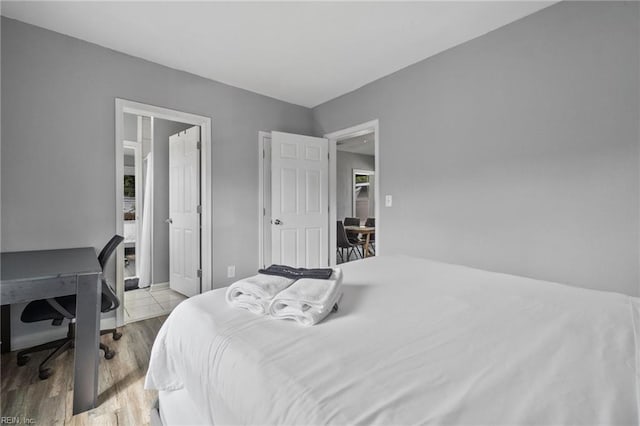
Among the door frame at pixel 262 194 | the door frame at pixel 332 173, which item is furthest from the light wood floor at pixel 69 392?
the door frame at pixel 332 173

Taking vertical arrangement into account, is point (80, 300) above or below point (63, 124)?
below

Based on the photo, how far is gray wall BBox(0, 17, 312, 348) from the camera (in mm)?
2250

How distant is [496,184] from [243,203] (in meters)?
2.60

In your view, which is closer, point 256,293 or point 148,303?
point 256,293

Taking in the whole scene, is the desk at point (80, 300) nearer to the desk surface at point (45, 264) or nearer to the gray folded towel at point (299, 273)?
the desk surface at point (45, 264)

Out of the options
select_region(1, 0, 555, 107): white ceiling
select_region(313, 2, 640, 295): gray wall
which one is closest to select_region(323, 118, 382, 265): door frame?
select_region(313, 2, 640, 295): gray wall

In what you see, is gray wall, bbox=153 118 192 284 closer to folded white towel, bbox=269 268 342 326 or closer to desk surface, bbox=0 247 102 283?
desk surface, bbox=0 247 102 283

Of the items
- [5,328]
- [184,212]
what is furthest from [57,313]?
[184,212]

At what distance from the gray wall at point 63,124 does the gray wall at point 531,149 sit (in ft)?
7.88

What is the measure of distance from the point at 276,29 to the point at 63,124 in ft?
6.22

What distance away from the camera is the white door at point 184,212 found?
3.38 meters

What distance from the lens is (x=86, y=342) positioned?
1.58 m

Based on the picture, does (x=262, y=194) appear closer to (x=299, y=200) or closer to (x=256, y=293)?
(x=299, y=200)

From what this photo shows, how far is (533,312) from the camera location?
1141mm
